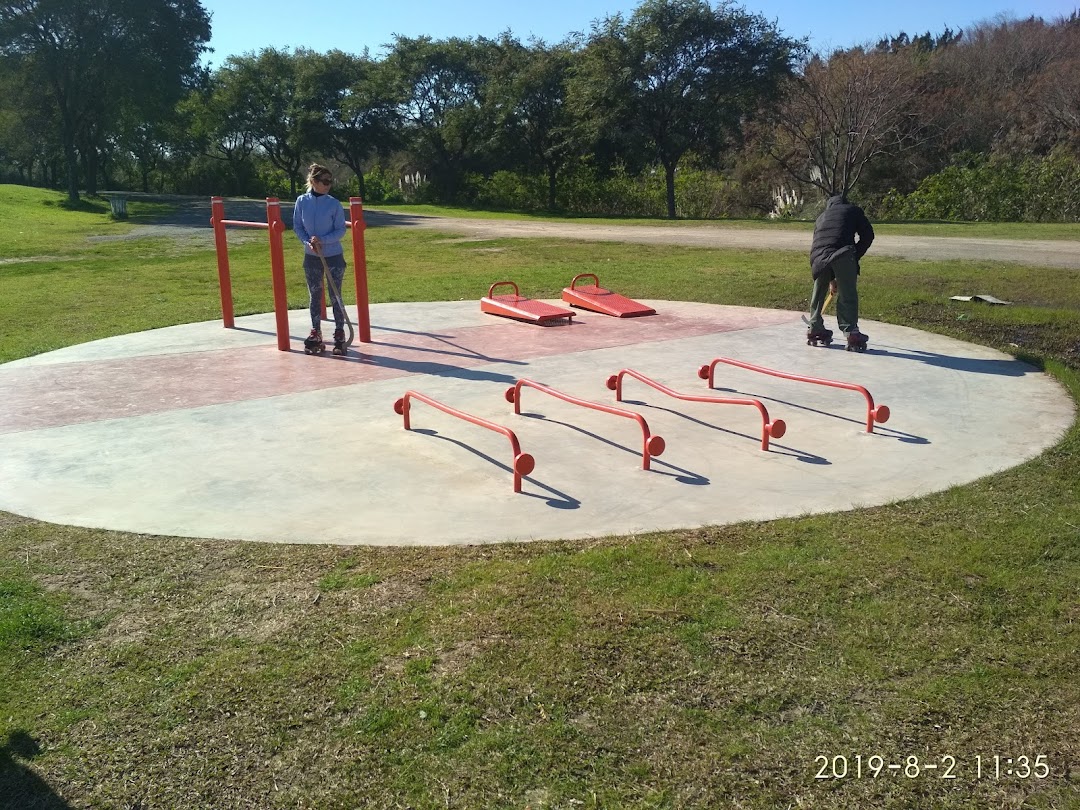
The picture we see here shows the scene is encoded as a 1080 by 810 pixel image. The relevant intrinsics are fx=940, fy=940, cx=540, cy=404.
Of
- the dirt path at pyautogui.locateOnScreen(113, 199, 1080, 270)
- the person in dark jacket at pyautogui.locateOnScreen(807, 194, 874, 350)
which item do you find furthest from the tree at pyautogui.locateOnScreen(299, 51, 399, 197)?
the person in dark jacket at pyautogui.locateOnScreen(807, 194, 874, 350)

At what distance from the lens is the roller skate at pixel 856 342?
9898mm

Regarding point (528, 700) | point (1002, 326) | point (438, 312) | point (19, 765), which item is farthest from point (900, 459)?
point (438, 312)

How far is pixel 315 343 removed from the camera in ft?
32.6

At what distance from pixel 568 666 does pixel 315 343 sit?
22.7 feet

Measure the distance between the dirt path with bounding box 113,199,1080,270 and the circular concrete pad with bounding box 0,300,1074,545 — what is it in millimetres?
9231

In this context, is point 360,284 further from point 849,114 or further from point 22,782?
point 849,114

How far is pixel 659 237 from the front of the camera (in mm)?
25812

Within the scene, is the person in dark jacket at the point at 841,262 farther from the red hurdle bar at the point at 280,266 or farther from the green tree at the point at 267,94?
the green tree at the point at 267,94

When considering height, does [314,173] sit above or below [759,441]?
above

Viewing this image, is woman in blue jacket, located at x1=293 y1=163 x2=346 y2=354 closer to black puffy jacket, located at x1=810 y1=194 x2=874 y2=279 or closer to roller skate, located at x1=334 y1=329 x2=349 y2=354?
roller skate, located at x1=334 y1=329 x2=349 y2=354

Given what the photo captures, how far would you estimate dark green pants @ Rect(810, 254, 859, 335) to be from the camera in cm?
985

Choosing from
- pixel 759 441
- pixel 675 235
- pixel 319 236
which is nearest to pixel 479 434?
pixel 759 441

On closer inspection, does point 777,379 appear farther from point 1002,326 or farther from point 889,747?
point 889,747
